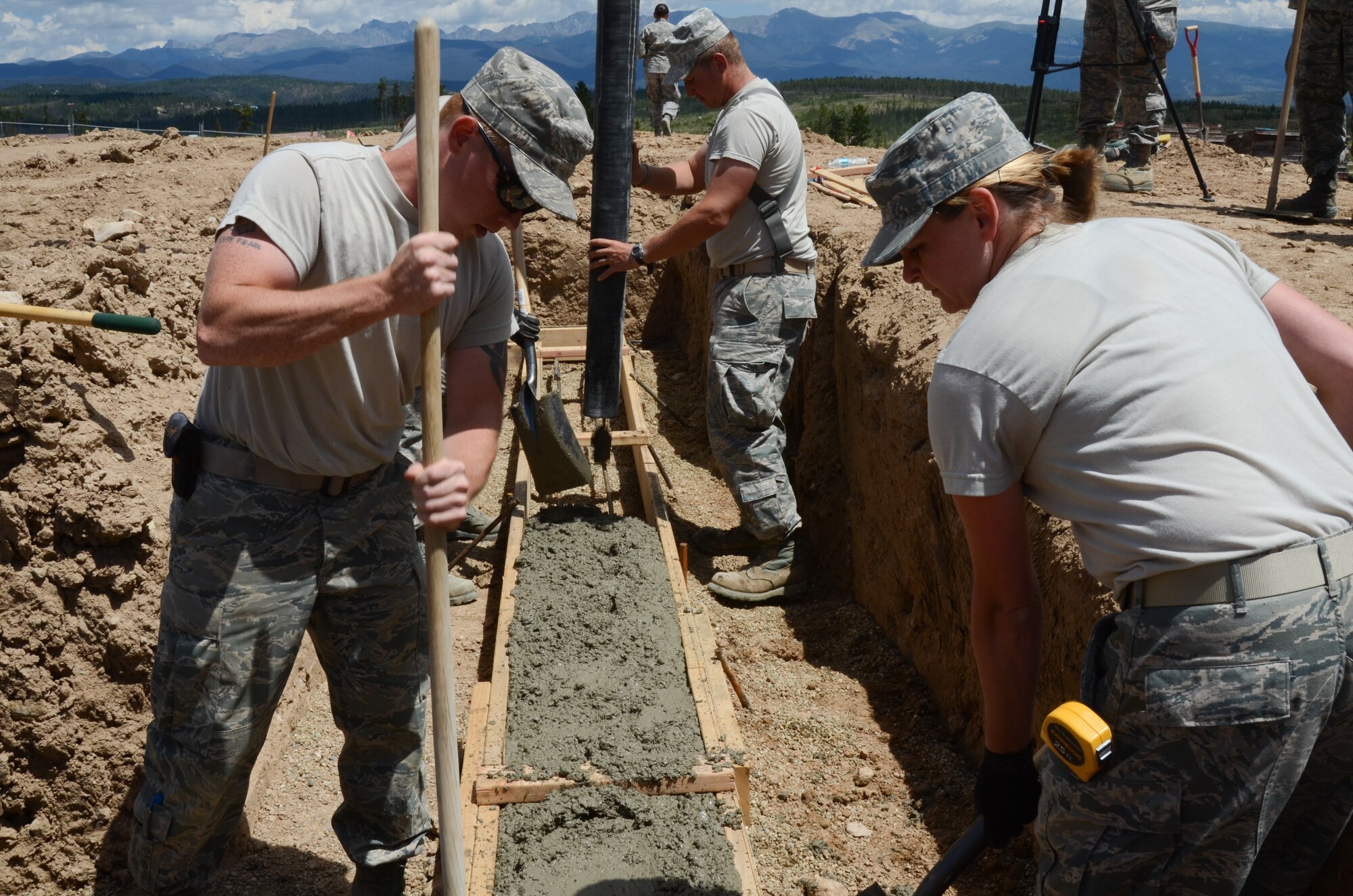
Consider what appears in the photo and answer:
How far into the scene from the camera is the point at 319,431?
222 centimetres

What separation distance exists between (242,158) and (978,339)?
8969 mm

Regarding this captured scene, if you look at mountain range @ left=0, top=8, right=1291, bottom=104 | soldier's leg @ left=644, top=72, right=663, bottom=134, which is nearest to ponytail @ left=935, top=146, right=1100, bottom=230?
soldier's leg @ left=644, top=72, right=663, bottom=134

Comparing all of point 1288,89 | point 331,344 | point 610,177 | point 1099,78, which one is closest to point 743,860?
point 331,344

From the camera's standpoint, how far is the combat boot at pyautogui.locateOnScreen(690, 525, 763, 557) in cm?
520

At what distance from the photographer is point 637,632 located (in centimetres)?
372

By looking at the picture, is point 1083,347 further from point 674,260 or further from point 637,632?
point 674,260

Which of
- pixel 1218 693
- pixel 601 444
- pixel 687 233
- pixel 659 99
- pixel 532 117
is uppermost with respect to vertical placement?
pixel 659 99

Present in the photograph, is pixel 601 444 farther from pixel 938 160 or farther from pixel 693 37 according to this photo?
pixel 938 160

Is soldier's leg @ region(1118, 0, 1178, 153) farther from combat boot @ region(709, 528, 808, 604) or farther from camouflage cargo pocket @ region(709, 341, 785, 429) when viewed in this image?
combat boot @ region(709, 528, 808, 604)

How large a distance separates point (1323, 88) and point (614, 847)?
24.3ft

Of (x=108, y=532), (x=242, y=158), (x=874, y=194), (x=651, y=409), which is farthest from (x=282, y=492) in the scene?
(x=242, y=158)

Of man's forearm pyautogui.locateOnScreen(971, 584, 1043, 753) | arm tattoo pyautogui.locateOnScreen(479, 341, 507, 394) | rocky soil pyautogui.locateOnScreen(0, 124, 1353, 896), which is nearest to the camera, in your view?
man's forearm pyautogui.locateOnScreen(971, 584, 1043, 753)

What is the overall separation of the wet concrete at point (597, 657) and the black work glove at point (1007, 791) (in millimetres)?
1098

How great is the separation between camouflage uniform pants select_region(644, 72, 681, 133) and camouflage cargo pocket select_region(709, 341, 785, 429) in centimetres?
867
